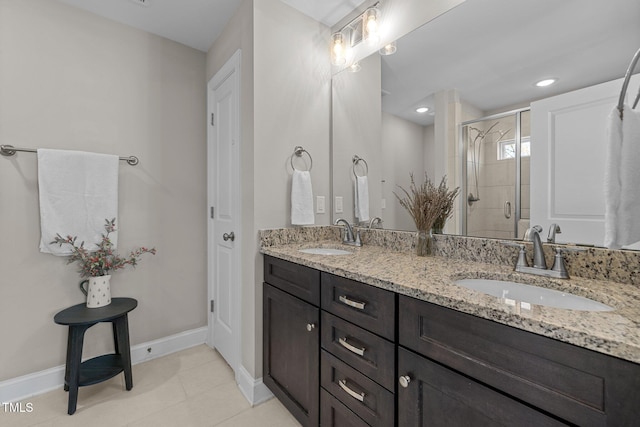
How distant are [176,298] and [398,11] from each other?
2.52 meters

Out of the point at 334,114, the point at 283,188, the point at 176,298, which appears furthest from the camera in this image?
the point at 176,298

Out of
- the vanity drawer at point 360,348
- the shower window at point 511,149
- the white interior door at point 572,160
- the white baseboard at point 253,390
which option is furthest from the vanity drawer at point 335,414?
the shower window at point 511,149

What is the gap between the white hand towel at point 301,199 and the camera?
175 centimetres

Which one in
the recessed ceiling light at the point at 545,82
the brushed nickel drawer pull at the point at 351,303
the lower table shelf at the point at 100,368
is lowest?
the lower table shelf at the point at 100,368

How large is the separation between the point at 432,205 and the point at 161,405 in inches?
73.7

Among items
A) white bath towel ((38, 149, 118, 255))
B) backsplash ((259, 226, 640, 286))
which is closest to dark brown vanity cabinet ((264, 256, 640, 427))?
backsplash ((259, 226, 640, 286))

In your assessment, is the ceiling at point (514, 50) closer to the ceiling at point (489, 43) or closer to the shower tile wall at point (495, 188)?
the ceiling at point (489, 43)

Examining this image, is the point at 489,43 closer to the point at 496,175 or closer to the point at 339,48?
the point at 496,175

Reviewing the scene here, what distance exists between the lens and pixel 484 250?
1201 millimetres

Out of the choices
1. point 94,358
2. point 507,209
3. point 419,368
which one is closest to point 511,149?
point 507,209

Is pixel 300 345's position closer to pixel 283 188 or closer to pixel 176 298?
pixel 283 188

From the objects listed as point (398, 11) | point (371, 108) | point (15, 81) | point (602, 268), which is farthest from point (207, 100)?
point (602, 268)

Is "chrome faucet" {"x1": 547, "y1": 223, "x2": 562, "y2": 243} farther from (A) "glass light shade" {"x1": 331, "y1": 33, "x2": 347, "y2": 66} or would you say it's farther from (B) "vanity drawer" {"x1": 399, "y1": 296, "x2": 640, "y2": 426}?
(A) "glass light shade" {"x1": 331, "y1": 33, "x2": 347, "y2": 66}

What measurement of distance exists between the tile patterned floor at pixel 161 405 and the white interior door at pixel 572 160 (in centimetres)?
158
